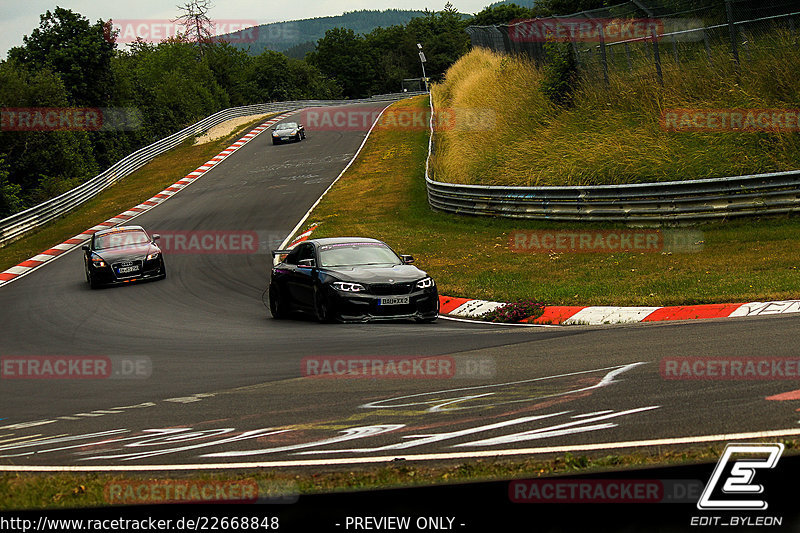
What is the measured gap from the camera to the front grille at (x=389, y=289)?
13273 millimetres

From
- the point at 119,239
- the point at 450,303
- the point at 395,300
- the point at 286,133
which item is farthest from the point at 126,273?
the point at 286,133

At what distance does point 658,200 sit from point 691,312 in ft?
24.5

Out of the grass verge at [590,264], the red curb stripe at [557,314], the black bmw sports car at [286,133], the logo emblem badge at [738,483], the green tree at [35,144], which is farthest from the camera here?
the green tree at [35,144]

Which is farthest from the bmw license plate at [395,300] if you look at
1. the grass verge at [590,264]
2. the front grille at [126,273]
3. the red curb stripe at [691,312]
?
the front grille at [126,273]

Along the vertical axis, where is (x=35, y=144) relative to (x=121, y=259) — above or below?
above

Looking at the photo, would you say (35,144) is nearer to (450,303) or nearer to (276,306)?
(276,306)

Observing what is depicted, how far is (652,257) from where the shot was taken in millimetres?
16281

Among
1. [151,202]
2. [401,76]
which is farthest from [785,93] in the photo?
[401,76]

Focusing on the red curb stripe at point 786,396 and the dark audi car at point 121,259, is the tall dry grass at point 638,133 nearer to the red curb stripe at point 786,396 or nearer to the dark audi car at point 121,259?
the dark audi car at point 121,259

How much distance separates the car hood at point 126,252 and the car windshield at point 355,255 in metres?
8.27

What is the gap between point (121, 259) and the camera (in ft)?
69.0

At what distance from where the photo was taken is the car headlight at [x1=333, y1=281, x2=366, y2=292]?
13.3 m

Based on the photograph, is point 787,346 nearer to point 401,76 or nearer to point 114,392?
point 114,392

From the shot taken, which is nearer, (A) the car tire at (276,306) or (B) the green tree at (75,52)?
(A) the car tire at (276,306)
